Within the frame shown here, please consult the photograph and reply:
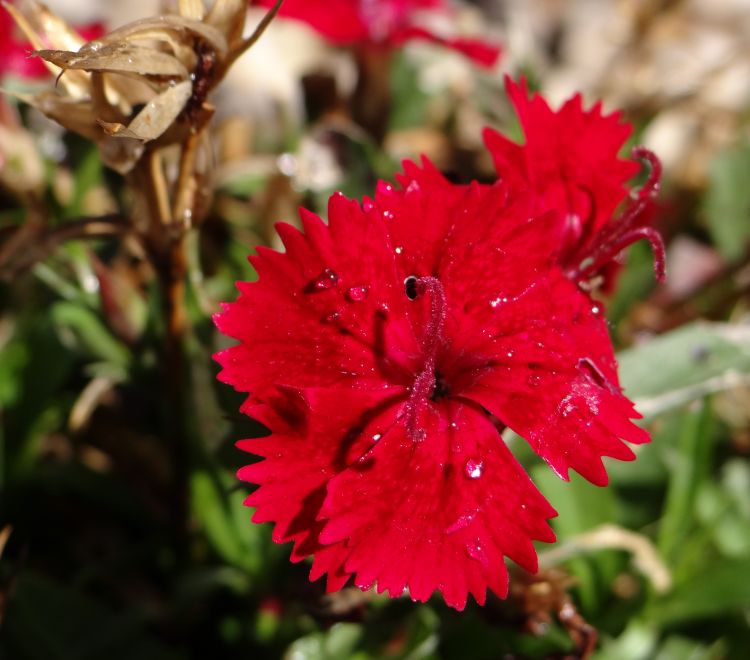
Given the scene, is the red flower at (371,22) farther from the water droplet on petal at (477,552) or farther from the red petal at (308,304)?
the water droplet on petal at (477,552)

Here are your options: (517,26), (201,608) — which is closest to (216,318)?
(201,608)

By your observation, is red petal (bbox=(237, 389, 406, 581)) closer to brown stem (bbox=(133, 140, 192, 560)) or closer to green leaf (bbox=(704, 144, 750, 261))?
brown stem (bbox=(133, 140, 192, 560))

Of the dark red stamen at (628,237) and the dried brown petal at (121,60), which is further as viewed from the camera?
the dark red stamen at (628,237)

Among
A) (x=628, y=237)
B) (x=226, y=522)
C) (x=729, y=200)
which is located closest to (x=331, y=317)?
(x=628, y=237)

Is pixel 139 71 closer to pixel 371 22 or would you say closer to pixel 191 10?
pixel 191 10

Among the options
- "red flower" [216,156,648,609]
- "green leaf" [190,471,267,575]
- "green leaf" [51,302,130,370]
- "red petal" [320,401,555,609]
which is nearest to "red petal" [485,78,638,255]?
"red flower" [216,156,648,609]

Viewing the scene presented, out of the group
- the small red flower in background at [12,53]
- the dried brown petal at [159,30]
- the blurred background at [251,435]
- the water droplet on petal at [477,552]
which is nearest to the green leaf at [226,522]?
the blurred background at [251,435]

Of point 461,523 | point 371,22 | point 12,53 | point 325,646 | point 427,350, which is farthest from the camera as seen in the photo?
point 371,22
